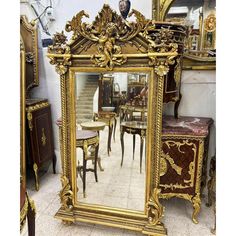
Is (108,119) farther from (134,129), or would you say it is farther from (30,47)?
(30,47)

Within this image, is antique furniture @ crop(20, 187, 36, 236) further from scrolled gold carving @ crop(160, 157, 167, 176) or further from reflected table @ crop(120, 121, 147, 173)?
scrolled gold carving @ crop(160, 157, 167, 176)

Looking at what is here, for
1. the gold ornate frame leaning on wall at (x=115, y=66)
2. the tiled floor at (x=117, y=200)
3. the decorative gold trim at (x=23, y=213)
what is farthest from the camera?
the tiled floor at (x=117, y=200)

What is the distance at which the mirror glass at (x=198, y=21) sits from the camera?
77.5 inches

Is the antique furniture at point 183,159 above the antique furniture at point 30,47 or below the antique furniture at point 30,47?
below

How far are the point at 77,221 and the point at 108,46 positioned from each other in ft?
4.76

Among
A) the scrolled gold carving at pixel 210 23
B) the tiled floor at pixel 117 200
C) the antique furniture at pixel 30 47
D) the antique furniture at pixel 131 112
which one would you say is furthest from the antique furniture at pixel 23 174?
the scrolled gold carving at pixel 210 23

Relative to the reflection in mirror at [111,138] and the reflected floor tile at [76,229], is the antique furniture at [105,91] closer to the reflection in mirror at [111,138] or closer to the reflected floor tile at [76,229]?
the reflection in mirror at [111,138]

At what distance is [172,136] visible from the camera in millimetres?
1794

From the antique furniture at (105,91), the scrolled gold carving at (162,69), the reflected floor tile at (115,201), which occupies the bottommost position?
the reflected floor tile at (115,201)

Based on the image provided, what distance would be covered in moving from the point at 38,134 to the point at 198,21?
1.84 metres

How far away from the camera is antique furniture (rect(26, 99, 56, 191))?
2.28m

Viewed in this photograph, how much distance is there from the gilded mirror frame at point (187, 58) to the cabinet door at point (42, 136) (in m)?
1.46
